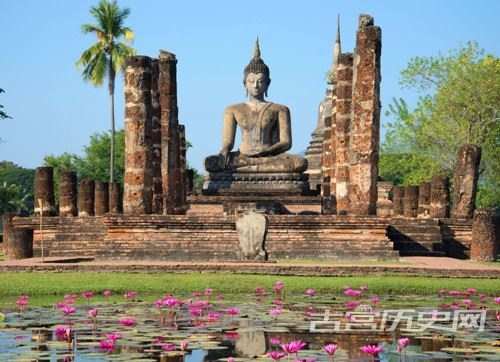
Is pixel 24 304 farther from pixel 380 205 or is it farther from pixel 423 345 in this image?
pixel 380 205

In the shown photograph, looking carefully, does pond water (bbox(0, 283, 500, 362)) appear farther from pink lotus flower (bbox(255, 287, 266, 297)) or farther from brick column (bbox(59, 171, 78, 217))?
brick column (bbox(59, 171, 78, 217))

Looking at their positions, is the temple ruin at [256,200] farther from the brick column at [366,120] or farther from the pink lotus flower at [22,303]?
the pink lotus flower at [22,303]

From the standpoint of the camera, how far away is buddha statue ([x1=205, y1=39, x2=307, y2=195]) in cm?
2802

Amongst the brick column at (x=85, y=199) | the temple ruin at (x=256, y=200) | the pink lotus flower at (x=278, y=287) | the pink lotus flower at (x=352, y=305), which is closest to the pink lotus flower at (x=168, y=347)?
the pink lotus flower at (x=352, y=305)

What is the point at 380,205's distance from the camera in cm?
3456

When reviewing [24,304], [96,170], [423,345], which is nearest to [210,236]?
[24,304]

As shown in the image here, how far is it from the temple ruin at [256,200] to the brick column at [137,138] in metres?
0.02

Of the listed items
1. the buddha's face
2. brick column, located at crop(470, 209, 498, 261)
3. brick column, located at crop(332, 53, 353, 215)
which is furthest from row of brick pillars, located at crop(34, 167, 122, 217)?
brick column, located at crop(470, 209, 498, 261)

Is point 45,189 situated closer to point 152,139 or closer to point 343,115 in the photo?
point 152,139

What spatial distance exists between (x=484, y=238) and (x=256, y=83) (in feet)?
29.2

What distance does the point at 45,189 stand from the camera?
27.9m

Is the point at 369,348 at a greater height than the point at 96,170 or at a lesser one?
lesser

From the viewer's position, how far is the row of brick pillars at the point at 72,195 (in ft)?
91.4

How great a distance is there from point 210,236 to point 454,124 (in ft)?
72.3
